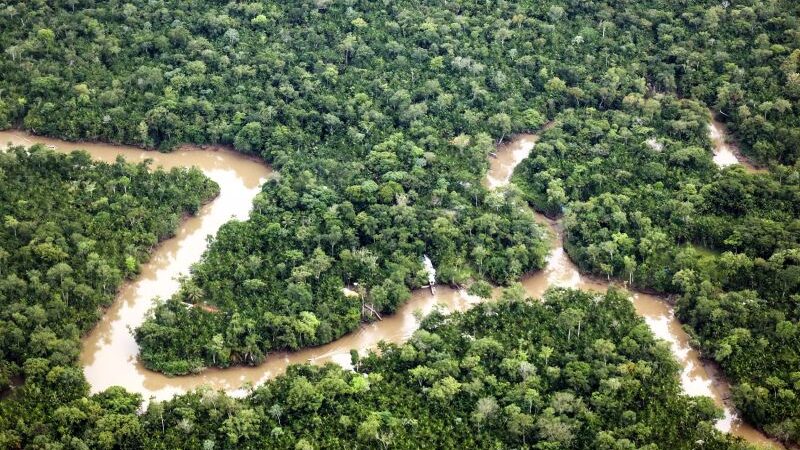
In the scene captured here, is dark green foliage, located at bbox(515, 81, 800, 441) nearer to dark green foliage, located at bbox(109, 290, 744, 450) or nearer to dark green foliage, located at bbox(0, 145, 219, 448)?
dark green foliage, located at bbox(109, 290, 744, 450)

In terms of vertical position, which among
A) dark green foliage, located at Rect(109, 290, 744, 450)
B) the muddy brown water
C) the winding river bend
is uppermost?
the muddy brown water

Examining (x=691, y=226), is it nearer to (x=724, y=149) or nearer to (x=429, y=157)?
(x=724, y=149)

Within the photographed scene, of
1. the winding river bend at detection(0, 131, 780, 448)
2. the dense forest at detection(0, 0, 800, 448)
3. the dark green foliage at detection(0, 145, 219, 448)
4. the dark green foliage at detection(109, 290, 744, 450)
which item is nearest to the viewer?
the dark green foliage at detection(109, 290, 744, 450)

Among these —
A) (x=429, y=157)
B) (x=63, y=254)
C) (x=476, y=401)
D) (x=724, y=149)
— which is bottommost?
(x=63, y=254)

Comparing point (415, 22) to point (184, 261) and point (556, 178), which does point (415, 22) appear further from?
point (184, 261)

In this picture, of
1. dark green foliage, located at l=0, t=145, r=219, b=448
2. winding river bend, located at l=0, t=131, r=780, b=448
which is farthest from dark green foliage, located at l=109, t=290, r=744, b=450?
dark green foliage, located at l=0, t=145, r=219, b=448

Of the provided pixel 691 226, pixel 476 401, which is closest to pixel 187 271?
pixel 476 401

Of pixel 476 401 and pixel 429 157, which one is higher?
pixel 429 157
